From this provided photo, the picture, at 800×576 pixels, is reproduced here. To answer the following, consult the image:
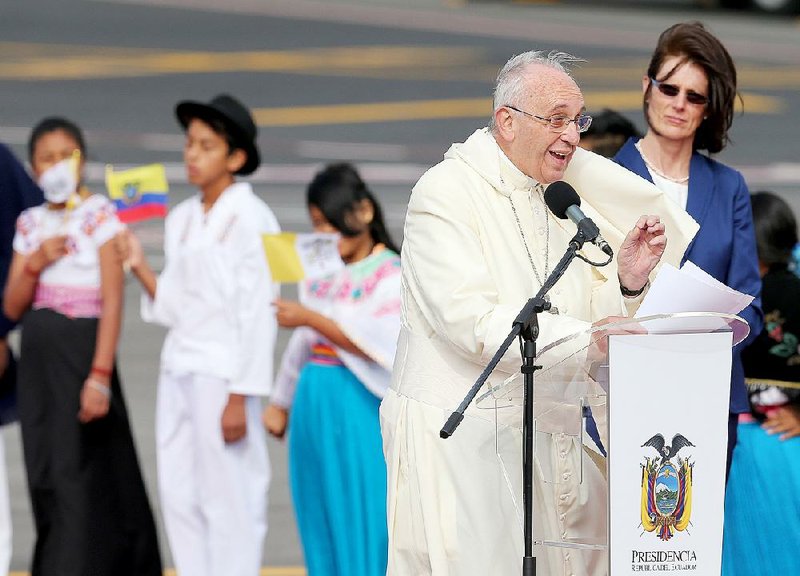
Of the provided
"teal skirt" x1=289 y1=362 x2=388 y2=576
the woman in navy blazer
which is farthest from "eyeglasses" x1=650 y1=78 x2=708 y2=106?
"teal skirt" x1=289 y1=362 x2=388 y2=576

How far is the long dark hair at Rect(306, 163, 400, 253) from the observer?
22.5 feet

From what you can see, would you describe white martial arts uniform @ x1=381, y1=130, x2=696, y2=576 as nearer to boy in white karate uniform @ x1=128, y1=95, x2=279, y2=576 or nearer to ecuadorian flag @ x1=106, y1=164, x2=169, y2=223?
boy in white karate uniform @ x1=128, y1=95, x2=279, y2=576

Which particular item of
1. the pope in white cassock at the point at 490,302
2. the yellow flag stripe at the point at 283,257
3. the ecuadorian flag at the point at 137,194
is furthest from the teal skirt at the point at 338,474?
the pope in white cassock at the point at 490,302

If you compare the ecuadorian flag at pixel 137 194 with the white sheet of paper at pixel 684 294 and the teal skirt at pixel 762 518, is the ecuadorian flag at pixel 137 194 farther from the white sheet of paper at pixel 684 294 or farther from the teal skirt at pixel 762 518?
the white sheet of paper at pixel 684 294

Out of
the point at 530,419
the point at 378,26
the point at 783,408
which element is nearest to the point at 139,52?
the point at 378,26

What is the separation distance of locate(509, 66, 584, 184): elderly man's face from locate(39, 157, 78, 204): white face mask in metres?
2.55

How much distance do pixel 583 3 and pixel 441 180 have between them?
20469 mm

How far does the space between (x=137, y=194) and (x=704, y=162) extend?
2.36 m

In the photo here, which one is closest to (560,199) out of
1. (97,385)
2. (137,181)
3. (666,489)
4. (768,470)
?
(666,489)

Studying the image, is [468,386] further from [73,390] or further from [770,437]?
[73,390]

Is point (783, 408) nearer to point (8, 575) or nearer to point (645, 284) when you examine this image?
point (645, 284)

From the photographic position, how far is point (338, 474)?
22.4 ft

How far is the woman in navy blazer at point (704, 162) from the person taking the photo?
565 cm

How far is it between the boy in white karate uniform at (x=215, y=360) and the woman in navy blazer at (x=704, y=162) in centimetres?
181
